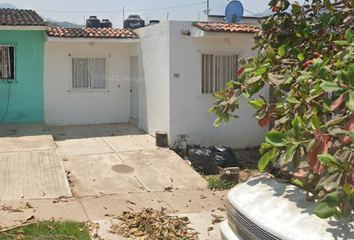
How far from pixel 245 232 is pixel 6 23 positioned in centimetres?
1069

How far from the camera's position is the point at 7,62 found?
13648 mm

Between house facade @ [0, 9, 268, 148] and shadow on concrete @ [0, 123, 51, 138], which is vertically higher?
house facade @ [0, 9, 268, 148]

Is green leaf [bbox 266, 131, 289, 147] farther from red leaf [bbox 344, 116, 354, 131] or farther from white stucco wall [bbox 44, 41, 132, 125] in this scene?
white stucco wall [bbox 44, 41, 132, 125]

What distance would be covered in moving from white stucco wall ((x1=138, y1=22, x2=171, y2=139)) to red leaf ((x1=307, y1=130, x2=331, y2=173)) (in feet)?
26.6

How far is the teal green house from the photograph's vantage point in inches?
535

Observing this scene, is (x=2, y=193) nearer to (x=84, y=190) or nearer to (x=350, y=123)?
(x=84, y=190)

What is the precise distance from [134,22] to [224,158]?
880 cm

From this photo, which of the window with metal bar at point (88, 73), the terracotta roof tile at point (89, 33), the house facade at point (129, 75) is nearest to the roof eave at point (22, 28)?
the house facade at point (129, 75)

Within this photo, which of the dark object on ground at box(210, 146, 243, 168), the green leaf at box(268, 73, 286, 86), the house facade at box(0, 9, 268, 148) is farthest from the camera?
the house facade at box(0, 9, 268, 148)

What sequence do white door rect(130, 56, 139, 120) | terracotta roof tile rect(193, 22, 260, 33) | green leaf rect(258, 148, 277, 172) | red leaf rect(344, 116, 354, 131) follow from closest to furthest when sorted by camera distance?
red leaf rect(344, 116, 354, 131) → green leaf rect(258, 148, 277, 172) → terracotta roof tile rect(193, 22, 260, 33) → white door rect(130, 56, 139, 120)

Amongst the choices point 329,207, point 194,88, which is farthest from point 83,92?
point 329,207

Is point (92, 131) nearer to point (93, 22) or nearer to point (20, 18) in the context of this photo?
point (20, 18)

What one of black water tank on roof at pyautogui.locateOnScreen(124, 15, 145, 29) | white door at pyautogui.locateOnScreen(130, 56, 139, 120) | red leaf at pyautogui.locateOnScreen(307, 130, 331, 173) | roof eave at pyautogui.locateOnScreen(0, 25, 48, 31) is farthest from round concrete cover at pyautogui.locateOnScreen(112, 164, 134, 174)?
black water tank on roof at pyautogui.locateOnScreen(124, 15, 145, 29)

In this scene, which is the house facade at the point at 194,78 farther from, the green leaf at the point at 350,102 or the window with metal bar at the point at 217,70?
the green leaf at the point at 350,102
